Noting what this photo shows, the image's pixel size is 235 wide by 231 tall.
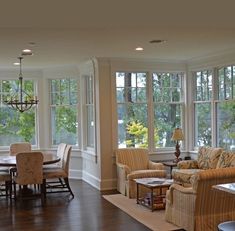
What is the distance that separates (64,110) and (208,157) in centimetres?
383

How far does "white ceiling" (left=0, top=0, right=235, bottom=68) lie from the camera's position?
356cm

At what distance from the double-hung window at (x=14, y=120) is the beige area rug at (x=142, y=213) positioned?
3321mm

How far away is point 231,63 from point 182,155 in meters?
2.46

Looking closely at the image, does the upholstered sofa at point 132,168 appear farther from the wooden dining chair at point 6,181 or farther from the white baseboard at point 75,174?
the wooden dining chair at point 6,181

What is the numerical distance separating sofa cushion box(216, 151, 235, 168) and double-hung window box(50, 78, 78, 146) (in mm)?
3824

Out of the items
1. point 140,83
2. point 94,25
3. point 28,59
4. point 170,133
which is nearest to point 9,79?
point 28,59

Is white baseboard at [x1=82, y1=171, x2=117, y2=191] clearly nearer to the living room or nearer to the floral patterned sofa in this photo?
the living room

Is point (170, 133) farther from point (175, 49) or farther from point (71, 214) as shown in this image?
point (71, 214)

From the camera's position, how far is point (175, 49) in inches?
278

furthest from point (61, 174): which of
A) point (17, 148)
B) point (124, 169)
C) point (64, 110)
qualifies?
point (64, 110)

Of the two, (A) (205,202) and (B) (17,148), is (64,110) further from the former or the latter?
(A) (205,202)

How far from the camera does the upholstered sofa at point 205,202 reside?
4883mm

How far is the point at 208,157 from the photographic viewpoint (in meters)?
7.30

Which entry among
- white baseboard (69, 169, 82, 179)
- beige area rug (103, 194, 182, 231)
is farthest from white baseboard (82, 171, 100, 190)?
beige area rug (103, 194, 182, 231)
